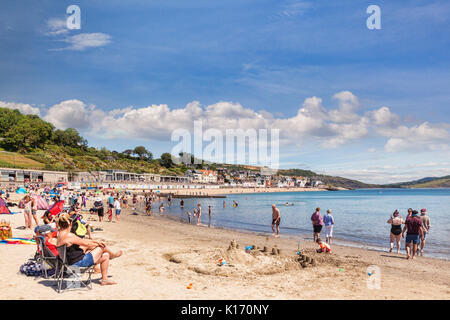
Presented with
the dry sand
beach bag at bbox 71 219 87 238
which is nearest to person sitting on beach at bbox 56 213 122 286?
the dry sand

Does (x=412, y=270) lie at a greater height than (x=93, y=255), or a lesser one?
lesser

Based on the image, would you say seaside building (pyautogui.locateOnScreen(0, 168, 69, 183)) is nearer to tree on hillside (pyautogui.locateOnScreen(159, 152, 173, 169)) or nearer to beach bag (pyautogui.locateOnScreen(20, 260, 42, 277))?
beach bag (pyautogui.locateOnScreen(20, 260, 42, 277))

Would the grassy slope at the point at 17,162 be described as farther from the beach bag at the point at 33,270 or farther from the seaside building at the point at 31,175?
the beach bag at the point at 33,270

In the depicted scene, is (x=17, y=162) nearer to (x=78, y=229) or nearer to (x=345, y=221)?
(x=345, y=221)

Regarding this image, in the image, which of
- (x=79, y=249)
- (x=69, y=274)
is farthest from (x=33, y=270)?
(x=79, y=249)

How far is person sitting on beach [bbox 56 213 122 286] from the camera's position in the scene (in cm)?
572

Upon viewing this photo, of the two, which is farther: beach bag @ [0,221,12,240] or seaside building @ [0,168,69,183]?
seaside building @ [0,168,69,183]

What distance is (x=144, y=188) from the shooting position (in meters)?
87.8

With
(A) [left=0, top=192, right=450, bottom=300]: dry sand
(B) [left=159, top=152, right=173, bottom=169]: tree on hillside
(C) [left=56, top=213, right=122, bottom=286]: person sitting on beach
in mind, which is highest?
(B) [left=159, top=152, right=173, bottom=169]: tree on hillside

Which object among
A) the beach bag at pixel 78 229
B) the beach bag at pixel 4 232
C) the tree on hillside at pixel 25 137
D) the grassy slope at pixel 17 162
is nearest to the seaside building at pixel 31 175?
the grassy slope at pixel 17 162
